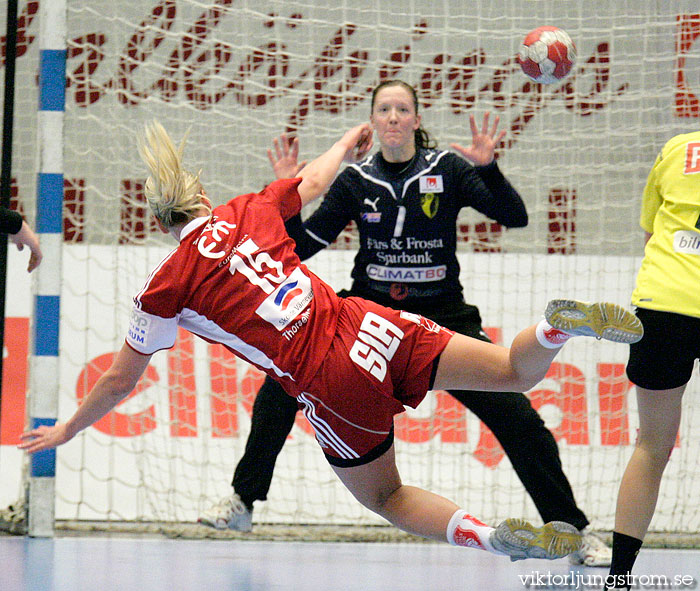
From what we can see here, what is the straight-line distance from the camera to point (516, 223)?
3.98 m

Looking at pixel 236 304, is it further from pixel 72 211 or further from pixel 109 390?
pixel 72 211

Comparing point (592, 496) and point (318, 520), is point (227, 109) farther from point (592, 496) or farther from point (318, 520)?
point (592, 496)

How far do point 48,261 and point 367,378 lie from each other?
248cm

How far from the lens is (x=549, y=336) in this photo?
9.16ft

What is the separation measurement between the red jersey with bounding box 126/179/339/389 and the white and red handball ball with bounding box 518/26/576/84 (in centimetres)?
168

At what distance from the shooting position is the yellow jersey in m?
3.03

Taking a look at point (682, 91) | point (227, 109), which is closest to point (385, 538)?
point (227, 109)

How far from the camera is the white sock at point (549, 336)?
2779 mm

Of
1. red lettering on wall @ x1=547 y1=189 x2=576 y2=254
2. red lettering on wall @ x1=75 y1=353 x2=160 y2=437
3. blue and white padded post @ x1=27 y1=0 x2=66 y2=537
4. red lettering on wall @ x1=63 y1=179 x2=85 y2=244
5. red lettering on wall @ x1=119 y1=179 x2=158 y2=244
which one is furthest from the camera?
red lettering on wall @ x1=547 y1=189 x2=576 y2=254

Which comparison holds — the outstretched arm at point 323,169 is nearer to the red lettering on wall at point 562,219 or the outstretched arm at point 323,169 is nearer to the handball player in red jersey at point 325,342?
the handball player in red jersey at point 325,342

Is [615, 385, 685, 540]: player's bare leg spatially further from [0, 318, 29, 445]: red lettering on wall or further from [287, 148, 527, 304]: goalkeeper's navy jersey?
[0, 318, 29, 445]: red lettering on wall

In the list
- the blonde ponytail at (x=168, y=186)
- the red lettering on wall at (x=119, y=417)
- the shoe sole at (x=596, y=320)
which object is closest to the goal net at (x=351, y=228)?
the red lettering on wall at (x=119, y=417)

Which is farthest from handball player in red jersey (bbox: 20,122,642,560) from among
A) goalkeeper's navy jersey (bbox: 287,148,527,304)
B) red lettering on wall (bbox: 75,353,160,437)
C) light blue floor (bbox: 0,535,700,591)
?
red lettering on wall (bbox: 75,353,160,437)

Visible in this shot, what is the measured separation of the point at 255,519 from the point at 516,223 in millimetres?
2326
